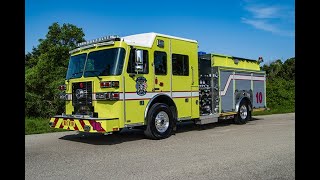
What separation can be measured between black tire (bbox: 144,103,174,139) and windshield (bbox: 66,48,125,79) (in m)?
1.56

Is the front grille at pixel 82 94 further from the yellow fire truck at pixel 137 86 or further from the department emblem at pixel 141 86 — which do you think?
the department emblem at pixel 141 86

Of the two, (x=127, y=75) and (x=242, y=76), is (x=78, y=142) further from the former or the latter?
(x=242, y=76)

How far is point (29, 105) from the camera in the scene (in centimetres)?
1580

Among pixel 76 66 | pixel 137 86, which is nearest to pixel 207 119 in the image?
pixel 137 86

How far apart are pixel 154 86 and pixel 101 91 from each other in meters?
1.52

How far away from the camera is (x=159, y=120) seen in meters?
9.64

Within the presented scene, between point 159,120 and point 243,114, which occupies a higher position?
point 159,120

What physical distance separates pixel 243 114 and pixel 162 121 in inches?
207

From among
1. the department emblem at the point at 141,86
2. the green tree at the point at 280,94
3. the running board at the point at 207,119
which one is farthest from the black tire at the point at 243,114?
the green tree at the point at 280,94

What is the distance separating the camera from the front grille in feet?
30.2

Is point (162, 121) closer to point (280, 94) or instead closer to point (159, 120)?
point (159, 120)
